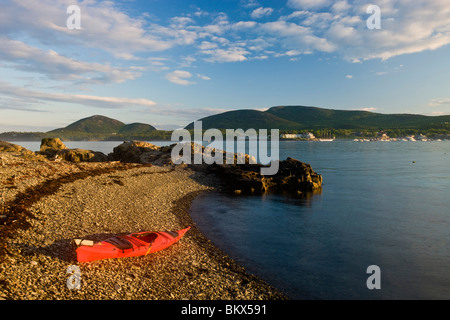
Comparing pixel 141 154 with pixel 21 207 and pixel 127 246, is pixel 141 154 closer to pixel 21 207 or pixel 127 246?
pixel 21 207

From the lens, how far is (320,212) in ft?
104

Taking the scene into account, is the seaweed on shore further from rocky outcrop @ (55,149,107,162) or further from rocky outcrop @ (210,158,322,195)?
rocky outcrop @ (55,149,107,162)

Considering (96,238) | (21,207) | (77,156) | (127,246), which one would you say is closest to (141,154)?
(77,156)

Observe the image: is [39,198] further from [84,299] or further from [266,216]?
[266,216]

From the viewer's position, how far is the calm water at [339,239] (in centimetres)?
1584

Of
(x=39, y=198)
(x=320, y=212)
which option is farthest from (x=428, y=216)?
(x=39, y=198)

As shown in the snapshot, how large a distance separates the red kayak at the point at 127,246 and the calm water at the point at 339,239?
15.4ft

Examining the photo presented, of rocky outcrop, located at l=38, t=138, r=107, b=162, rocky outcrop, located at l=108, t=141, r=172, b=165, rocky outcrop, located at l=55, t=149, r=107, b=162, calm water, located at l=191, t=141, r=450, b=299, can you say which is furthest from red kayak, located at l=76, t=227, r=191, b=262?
rocky outcrop, located at l=55, t=149, r=107, b=162

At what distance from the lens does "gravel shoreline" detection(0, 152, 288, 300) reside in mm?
11962

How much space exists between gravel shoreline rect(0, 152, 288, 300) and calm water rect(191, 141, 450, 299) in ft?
7.39

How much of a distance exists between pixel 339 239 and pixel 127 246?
56.0ft

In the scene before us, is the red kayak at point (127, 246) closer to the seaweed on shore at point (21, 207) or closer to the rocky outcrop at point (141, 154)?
the seaweed on shore at point (21, 207)

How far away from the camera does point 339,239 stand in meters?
23.2
